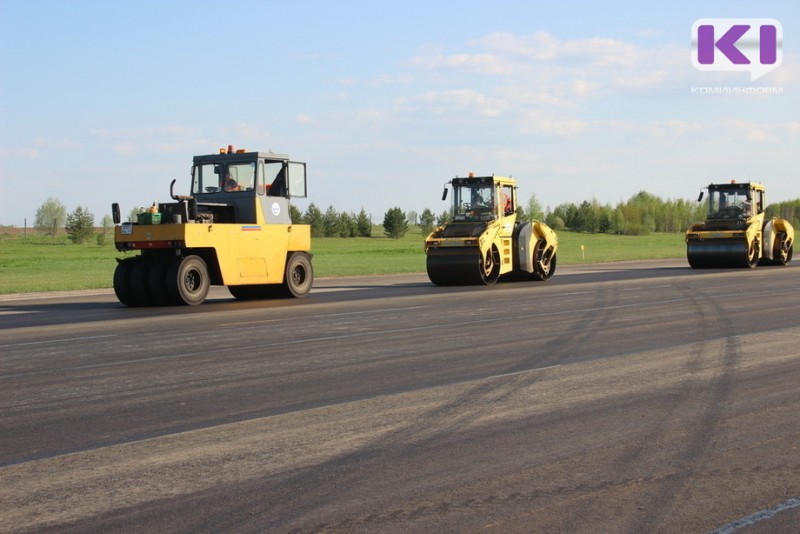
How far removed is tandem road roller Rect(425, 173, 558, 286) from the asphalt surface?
10.5m

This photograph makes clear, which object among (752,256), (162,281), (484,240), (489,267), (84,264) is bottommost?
(84,264)

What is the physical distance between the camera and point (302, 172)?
75.0 ft

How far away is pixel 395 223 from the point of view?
309 feet

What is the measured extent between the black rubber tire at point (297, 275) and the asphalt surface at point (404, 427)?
657 cm

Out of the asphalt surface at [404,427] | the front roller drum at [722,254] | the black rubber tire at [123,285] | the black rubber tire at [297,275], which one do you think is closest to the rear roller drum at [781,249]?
the front roller drum at [722,254]

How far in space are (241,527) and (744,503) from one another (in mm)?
2831

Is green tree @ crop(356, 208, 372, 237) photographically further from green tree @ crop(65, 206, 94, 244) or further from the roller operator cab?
the roller operator cab

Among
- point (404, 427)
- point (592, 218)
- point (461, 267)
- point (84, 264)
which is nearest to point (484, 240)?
point (461, 267)

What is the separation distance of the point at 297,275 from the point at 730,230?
17584 mm

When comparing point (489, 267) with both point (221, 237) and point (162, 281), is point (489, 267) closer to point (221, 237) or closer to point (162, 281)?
point (221, 237)

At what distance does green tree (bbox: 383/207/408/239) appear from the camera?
3706 inches

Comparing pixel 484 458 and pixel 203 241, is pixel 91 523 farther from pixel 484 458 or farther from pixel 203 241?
pixel 203 241

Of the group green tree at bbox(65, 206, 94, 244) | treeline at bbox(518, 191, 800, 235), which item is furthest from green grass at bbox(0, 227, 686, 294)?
treeline at bbox(518, 191, 800, 235)

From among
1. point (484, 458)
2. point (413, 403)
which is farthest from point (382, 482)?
point (413, 403)
